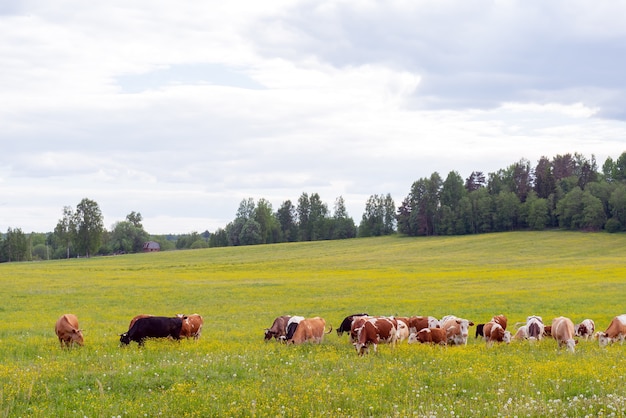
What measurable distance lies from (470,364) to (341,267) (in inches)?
2175

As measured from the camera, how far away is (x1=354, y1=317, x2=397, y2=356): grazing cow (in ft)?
54.9

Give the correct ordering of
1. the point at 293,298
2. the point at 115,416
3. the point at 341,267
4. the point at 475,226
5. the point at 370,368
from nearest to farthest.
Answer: the point at 115,416, the point at 370,368, the point at 293,298, the point at 341,267, the point at 475,226

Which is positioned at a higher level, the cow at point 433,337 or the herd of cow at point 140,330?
the herd of cow at point 140,330

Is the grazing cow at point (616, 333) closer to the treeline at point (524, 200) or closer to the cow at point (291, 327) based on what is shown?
the cow at point (291, 327)

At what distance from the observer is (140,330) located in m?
18.5

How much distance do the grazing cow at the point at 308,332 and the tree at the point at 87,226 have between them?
403 feet

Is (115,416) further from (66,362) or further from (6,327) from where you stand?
(6,327)

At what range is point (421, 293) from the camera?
39.6 m

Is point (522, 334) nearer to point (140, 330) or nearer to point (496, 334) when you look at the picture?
point (496, 334)

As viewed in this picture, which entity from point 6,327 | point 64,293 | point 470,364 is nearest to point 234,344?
point 470,364

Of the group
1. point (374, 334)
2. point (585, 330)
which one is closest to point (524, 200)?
point (585, 330)

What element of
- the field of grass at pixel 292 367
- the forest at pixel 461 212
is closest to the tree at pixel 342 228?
the forest at pixel 461 212

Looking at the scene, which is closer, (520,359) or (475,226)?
(520,359)

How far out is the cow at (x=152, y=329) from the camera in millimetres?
18375
